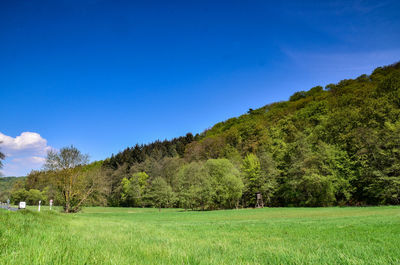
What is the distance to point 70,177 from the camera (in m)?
43.5

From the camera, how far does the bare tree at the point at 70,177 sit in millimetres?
43250

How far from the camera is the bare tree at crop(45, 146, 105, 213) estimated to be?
43.2 metres

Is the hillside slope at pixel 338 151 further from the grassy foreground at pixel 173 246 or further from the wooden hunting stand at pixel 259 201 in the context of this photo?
the grassy foreground at pixel 173 246

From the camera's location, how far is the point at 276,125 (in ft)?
294

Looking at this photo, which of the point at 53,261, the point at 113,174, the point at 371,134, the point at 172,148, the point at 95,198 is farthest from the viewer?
the point at 172,148

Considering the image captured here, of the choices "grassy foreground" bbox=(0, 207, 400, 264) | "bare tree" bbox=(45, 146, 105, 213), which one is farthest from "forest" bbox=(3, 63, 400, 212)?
"grassy foreground" bbox=(0, 207, 400, 264)

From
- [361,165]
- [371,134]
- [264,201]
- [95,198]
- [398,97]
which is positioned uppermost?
[398,97]

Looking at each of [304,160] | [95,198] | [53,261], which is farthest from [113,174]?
[53,261]

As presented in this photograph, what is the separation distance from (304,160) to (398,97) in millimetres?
25542

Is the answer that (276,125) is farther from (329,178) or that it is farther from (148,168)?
(148,168)

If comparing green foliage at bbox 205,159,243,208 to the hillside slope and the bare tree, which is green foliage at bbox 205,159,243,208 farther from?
the bare tree

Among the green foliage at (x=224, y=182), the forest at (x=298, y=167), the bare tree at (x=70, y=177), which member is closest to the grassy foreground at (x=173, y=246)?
the bare tree at (x=70, y=177)

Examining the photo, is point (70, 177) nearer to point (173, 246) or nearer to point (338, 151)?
point (173, 246)

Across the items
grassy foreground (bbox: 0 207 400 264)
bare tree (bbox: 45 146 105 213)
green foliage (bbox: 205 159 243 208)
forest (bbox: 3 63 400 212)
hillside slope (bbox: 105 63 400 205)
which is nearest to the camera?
grassy foreground (bbox: 0 207 400 264)
